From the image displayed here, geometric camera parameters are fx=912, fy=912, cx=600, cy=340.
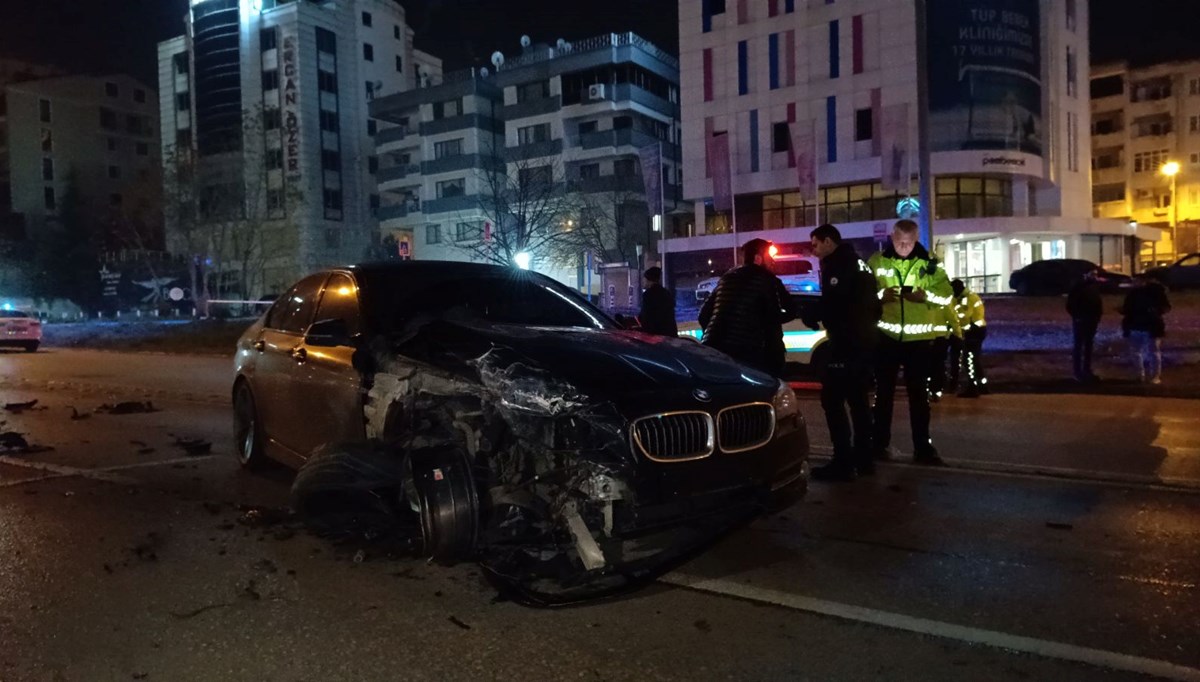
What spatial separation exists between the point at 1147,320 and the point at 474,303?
383 inches

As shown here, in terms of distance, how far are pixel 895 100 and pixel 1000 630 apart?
40.5 meters

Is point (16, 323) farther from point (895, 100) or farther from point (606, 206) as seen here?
point (895, 100)

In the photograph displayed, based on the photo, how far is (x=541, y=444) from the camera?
4086mm

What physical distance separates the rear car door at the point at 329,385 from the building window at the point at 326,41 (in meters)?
60.9

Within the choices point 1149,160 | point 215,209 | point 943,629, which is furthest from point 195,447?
point 1149,160

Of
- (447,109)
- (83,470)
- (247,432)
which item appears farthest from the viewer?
(447,109)

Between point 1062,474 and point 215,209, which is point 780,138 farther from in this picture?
point 1062,474

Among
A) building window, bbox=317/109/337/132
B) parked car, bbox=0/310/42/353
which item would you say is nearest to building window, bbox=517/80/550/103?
building window, bbox=317/109/337/132

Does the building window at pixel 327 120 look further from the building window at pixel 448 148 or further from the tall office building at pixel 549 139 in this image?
the building window at pixel 448 148

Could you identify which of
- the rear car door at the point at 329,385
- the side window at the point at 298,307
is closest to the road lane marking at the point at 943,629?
the rear car door at the point at 329,385

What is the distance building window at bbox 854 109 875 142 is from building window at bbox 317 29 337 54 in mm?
37514

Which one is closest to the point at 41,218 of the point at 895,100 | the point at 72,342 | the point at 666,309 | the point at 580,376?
the point at 72,342

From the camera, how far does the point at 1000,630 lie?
3762 mm

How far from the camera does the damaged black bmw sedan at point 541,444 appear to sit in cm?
395
